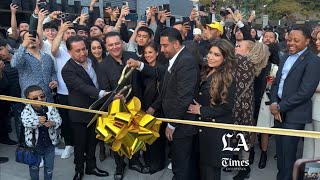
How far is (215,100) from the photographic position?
10.7 feet

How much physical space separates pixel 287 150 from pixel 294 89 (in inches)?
26.0

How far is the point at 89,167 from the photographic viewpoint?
14.4 feet

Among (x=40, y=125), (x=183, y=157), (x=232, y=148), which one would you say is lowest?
(x=183, y=157)

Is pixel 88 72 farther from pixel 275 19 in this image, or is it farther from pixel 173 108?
pixel 275 19

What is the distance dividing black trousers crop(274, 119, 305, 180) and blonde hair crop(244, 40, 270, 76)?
772 millimetres

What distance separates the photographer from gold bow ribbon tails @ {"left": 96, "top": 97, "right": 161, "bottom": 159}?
9.92ft

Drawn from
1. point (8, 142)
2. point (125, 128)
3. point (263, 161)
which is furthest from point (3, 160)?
point (263, 161)

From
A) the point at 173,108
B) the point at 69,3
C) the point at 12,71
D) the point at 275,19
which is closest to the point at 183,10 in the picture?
the point at 69,3

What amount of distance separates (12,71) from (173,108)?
298 centimetres

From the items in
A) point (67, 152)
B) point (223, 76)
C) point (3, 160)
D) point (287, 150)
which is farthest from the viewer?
point (67, 152)

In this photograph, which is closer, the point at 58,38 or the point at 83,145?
the point at 83,145

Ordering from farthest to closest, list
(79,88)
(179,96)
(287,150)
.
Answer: (79,88) < (287,150) < (179,96)

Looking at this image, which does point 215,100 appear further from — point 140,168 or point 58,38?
point 58,38

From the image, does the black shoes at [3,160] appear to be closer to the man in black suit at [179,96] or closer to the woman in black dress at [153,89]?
the woman in black dress at [153,89]
